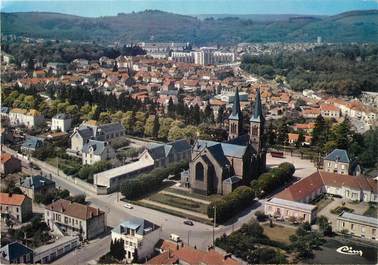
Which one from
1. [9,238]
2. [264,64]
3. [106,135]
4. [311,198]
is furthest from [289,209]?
[264,64]

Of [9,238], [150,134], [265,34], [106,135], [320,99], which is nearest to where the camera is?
[9,238]

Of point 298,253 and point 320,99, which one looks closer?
point 298,253

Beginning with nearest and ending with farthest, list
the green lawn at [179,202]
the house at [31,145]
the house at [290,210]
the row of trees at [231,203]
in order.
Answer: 1. the row of trees at [231,203]
2. the house at [290,210]
3. the green lawn at [179,202]
4. the house at [31,145]

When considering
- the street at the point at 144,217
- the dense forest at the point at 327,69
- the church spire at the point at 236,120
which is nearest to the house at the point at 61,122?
the street at the point at 144,217

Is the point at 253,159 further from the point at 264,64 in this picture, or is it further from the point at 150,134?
the point at 264,64

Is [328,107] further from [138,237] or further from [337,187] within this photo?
[138,237]

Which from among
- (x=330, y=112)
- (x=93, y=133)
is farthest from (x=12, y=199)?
(x=330, y=112)

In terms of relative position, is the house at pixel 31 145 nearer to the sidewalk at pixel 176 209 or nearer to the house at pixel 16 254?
the sidewalk at pixel 176 209
